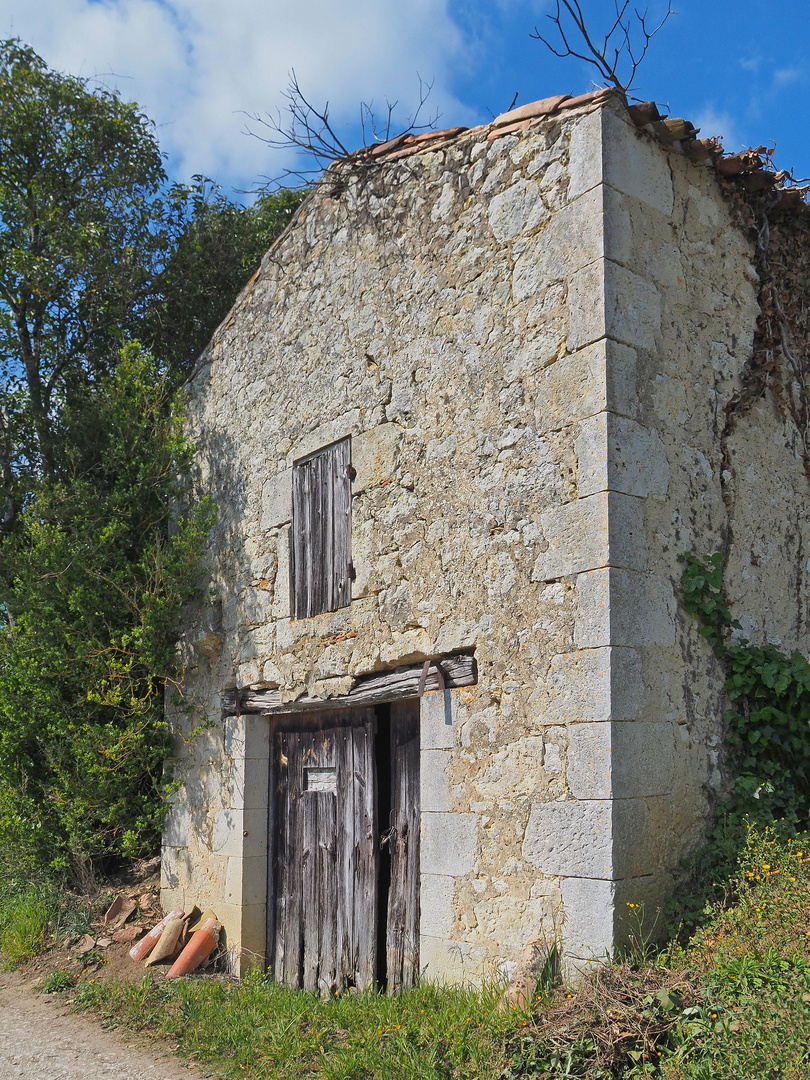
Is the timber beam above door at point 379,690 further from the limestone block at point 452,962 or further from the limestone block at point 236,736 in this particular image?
the limestone block at point 452,962

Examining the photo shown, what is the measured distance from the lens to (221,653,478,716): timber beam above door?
4758 millimetres

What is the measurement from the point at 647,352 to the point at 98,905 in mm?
5917

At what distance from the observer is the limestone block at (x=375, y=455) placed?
546 centimetres

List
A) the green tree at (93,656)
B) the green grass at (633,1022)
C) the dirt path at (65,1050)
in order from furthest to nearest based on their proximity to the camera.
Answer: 1. the green tree at (93,656)
2. the dirt path at (65,1050)
3. the green grass at (633,1022)

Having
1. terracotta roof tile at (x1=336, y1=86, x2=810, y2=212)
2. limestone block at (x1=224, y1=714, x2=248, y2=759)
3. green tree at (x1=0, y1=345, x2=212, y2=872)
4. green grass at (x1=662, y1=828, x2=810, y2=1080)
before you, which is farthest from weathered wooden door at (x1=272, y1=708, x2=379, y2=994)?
terracotta roof tile at (x1=336, y1=86, x2=810, y2=212)

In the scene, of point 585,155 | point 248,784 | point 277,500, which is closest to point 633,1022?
point 248,784

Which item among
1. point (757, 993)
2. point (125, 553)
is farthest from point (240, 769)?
point (757, 993)

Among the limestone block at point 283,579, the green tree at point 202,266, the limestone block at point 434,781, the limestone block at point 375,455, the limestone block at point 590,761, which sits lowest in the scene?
the limestone block at point 434,781

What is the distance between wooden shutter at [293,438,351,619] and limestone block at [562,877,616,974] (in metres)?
2.38

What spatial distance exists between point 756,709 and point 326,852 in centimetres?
289

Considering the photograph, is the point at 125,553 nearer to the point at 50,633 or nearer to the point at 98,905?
the point at 50,633

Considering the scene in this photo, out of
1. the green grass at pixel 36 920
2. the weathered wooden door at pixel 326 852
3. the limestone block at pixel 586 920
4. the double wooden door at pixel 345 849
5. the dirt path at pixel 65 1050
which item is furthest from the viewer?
the green grass at pixel 36 920

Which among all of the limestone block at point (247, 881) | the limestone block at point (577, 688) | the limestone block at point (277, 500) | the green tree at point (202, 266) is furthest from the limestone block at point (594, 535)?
the green tree at point (202, 266)

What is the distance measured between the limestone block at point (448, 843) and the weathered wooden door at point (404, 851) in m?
0.40
